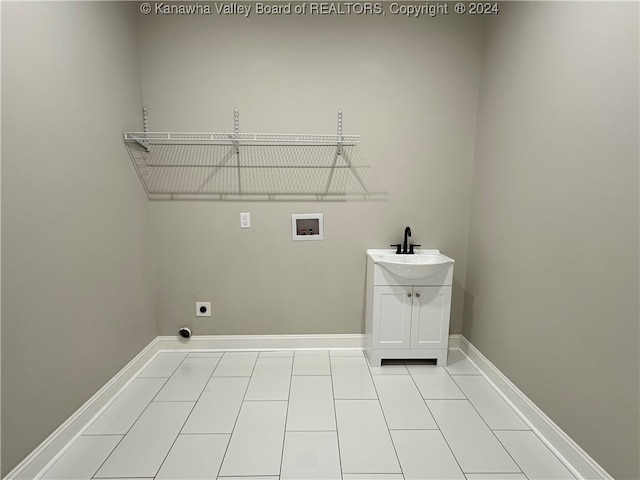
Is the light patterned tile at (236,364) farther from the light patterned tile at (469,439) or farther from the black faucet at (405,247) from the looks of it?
the black faucet at (405,247)

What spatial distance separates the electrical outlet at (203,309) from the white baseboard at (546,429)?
212 centimetres

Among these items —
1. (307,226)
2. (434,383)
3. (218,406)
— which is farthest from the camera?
(307,226)

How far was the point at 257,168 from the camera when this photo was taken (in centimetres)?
270

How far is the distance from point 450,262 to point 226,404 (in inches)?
69.0

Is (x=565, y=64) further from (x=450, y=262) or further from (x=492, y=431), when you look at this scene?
(x=492, y=431)

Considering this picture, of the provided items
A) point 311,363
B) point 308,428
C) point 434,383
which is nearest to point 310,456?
point 308,428

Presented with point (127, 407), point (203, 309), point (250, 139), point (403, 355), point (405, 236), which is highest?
point (250, 139)

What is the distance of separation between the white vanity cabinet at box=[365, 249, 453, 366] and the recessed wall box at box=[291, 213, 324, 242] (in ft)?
1.63

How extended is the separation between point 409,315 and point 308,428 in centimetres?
106

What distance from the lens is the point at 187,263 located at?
2789 mm

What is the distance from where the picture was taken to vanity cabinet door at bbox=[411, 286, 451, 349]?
2520 mm

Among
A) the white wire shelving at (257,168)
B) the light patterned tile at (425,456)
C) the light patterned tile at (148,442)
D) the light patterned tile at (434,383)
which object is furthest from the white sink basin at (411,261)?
the light patterned tile at (148,442)

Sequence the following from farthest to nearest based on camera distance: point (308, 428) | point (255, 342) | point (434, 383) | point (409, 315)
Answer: point (255, 342) < point (409, 315) < point (434, 383) < point (308, 428)

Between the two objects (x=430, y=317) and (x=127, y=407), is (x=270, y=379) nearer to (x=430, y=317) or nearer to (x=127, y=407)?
(x=127, y=407)
